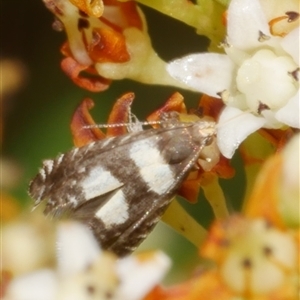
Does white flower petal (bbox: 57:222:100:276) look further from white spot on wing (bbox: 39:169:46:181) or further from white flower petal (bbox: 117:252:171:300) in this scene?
white spot on wing (bbox: 39:169:46:181)

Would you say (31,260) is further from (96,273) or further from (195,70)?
(195,70)

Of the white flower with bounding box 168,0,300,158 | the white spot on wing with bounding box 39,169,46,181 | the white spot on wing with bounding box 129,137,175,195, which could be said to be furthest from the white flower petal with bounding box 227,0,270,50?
the white spot on wing with bounding box 39,169,46,181

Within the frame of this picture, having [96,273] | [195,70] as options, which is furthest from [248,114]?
[96,273]

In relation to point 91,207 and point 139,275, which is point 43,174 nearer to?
point 91,207

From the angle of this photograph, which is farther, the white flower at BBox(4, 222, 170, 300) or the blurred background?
the blurred background

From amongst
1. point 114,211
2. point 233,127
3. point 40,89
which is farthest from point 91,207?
point 40,89

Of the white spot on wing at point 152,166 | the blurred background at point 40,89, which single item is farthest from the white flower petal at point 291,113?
the blurred background at point 40,89
